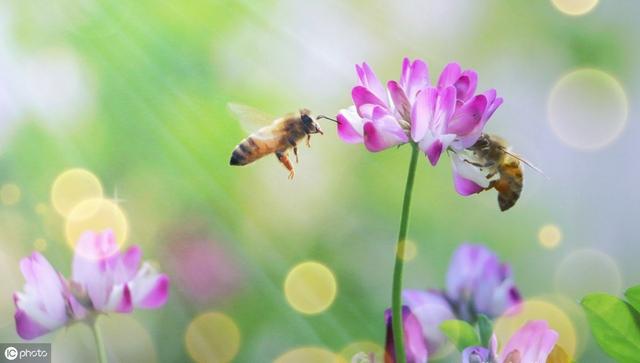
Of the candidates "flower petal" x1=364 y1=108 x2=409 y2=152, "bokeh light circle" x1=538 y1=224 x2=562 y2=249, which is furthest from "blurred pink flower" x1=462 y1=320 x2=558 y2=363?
"bokeh light circle" x1=538 y1=224 x2=562 y2=249

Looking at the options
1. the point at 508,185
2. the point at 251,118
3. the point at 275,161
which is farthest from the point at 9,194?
the point at 508,185

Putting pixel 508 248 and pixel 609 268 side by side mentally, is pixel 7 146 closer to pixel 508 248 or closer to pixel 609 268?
pixel 508 248

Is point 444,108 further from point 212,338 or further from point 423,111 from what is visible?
point 212,338

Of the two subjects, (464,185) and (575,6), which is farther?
(575,6)

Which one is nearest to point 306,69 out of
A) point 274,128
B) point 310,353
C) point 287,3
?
point 287,3

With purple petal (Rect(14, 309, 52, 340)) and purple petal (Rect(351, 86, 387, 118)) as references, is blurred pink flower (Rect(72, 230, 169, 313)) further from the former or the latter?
purple petal (Rect(351, 86, 387, 118))

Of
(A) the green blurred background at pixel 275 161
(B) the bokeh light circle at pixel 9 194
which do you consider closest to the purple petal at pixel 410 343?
(A) the green blurred background at pixel 275 161
